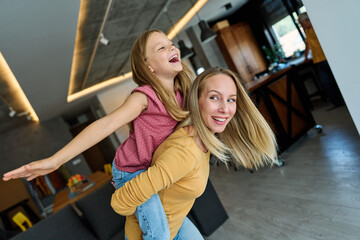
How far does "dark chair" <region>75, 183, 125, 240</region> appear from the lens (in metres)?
2.54

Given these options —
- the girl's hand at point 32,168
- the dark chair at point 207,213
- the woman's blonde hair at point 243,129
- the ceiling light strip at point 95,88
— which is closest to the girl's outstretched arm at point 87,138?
the girl's hand at point 32,168

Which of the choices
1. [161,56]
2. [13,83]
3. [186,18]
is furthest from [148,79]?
[186,18]

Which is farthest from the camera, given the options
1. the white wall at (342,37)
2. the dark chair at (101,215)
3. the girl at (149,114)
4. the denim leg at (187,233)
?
the dark chair at (101,215)

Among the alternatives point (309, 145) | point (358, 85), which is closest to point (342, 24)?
point (358, 85)

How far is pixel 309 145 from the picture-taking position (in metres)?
3.79

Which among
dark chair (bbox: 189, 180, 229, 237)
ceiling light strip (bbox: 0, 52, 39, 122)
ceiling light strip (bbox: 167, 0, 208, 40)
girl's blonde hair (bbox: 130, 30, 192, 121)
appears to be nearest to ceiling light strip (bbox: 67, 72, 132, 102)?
ceiling light strip (bbox: 0, 52, 39, 122)

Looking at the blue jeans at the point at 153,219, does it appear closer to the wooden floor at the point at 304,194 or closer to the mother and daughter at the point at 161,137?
the mother and daughter at the point at 161,137

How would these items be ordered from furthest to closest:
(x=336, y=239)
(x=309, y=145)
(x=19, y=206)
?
(x=19, y=206), (x=309, y=145), (x=336, y=239)

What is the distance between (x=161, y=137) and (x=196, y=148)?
16cm

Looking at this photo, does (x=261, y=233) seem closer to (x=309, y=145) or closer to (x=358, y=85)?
(x=358, y=85)

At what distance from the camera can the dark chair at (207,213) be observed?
2688 mm

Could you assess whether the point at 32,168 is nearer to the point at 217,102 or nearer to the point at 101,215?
the point at 217,102

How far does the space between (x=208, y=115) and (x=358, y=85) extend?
3.93ft

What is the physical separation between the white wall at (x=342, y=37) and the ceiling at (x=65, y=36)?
2407 mm
